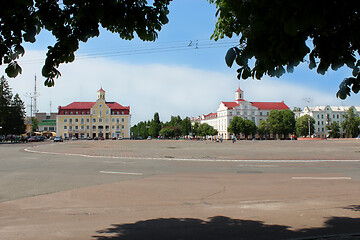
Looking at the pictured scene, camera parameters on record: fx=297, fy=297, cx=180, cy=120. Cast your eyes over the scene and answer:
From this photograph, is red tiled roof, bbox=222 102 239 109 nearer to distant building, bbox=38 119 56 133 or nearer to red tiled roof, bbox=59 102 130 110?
red tiled roof, bbox=59 102 130 110

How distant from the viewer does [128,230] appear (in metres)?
5.24

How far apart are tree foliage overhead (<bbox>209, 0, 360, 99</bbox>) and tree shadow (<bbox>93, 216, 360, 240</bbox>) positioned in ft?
8.06

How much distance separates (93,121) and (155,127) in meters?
39.5

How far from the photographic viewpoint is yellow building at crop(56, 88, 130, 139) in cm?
12800

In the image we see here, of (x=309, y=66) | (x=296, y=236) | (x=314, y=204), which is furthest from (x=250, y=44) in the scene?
(x=314, y=204)

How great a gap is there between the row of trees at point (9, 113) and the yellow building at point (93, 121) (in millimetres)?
40497

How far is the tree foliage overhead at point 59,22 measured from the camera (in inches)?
151

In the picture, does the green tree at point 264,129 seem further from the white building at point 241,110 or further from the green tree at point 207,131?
the green tree at point 207,131

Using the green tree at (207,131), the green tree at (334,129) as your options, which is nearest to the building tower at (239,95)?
the green tree at (207,131)

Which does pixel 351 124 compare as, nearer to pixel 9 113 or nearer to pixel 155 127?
pixel 155 127

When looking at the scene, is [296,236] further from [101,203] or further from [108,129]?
[108,129]

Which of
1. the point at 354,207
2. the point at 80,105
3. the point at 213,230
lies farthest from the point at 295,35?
the point at 80,105

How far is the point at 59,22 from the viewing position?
4.06m

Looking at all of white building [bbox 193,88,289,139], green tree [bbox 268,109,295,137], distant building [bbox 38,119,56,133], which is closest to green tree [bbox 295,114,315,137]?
green tree [bbox 268,109,295,137]
